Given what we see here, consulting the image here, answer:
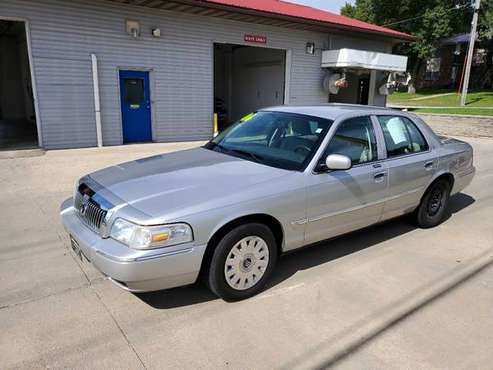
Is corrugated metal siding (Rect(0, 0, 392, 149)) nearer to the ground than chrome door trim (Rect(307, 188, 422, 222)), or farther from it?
farther from it

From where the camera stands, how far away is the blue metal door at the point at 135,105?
37.0 feet

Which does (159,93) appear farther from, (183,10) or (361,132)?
(361,132)

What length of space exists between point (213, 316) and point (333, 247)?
1859 millimetres

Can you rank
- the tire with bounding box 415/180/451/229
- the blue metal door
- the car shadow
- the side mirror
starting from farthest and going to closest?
the blue metal door, the tire with bounding box 415/180/451/229, the side mirror, the car shadow

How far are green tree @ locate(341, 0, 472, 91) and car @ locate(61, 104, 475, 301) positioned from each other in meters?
28.9

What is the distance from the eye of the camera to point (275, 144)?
3.97m

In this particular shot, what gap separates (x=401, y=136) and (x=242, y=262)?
8.51ft

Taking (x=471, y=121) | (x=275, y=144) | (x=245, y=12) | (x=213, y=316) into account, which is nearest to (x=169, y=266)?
(x=213, y=316)

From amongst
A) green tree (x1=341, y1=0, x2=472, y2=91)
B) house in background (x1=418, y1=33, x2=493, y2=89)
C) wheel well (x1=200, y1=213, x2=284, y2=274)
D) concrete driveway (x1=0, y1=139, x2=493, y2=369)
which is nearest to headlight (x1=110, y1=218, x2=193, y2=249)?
wheel well (x1=200, y1=213, x2=284, y2=274)

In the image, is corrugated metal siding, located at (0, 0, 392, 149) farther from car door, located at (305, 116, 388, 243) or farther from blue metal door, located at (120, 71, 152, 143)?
car door, located at (305, 116, 388, 243)

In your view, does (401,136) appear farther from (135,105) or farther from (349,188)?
(135,105)

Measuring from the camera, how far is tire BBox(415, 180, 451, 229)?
4.90 metres

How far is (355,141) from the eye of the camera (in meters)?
3.98

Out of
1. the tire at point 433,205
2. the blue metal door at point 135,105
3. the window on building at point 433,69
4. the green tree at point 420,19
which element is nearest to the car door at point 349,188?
the tire at point 433,205
